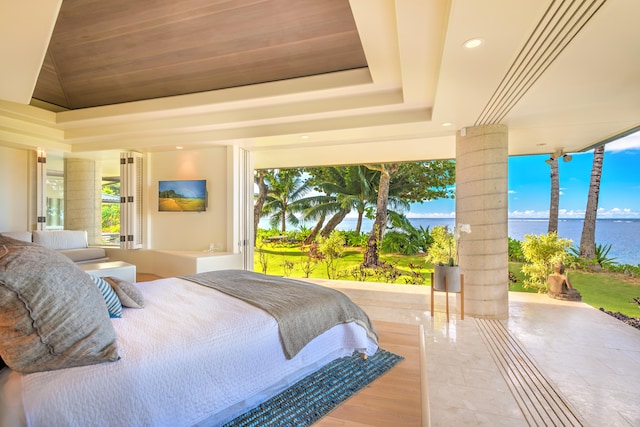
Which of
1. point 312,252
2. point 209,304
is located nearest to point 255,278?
point 209,304

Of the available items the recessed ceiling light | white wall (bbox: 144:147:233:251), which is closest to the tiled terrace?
the recessed ceiling light

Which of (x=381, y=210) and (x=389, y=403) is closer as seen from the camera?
(x=389, y=403)

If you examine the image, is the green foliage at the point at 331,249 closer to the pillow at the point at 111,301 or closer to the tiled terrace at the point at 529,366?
the tiled terrace at the point at 529,366

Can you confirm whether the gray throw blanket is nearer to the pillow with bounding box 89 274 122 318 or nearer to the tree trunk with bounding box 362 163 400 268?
the pillow with bounding box 89 274 122 318

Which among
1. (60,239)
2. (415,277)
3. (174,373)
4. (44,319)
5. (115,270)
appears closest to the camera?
(44,319)

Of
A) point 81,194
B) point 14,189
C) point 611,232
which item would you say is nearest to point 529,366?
point 611,232

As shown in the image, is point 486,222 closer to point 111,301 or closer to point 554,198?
point 554,198

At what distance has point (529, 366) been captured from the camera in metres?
2.74

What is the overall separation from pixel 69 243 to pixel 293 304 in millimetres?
5203

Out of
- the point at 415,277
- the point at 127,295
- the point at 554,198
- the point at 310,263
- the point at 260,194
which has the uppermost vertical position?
the point at 260,194

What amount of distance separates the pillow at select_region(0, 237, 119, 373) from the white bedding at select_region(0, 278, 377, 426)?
56 mm

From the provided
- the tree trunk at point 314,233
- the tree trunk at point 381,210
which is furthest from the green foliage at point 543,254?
the tree trunk at point 314,233

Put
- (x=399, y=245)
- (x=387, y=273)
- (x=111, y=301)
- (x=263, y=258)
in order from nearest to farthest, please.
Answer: (x=111, y=301) < (x=387, y=273) < (x=399, y=245) < (x=263, y=258)

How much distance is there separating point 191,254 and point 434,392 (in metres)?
3.99
